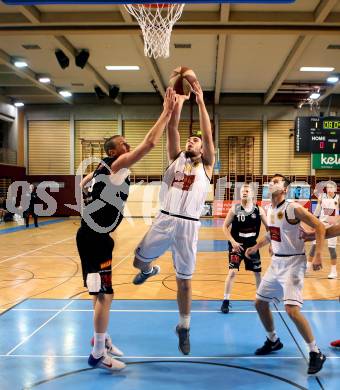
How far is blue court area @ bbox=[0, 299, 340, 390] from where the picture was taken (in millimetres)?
4148

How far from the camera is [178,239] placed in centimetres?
428

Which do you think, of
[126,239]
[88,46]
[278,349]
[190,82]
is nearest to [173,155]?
[190,82]

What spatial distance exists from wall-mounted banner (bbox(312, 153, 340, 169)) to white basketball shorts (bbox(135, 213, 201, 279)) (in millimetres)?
21223

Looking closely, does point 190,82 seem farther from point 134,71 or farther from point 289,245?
point 134,71

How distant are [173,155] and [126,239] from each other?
11563mm

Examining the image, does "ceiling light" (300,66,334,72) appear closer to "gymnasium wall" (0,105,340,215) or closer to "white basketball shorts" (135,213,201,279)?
"gymnasium wall" (0,105,340,215)

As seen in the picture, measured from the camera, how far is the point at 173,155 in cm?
452

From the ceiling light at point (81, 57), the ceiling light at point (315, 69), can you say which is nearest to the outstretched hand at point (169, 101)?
the ceiling light at point (81, 57)

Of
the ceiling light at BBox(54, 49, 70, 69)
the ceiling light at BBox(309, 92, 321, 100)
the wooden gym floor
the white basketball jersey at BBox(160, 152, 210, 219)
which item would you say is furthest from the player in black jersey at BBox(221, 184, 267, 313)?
the ceiling light at BBox(309, 92, 321, 100)

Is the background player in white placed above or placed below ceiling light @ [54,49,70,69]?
below

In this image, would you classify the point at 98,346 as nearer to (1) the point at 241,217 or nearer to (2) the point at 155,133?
(2) the point at 155,133

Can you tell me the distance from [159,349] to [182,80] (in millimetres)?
2946

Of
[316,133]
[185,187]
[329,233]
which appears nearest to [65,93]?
[316,133]

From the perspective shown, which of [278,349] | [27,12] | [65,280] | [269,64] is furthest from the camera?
[269,64]
